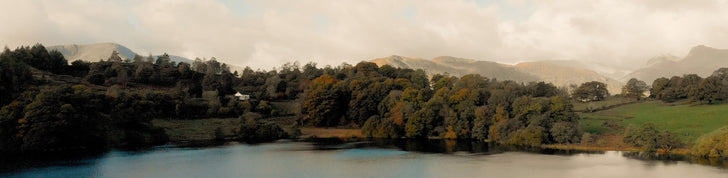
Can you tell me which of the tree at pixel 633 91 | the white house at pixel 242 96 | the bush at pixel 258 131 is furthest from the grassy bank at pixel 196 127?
the tree at pixel 633 91

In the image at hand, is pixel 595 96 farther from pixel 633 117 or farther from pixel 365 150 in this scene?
pixel 365 150

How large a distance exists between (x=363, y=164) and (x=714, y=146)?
3746 cm

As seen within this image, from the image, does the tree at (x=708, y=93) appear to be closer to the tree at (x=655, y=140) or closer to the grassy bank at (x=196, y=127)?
the tree at (x=655, y=140)

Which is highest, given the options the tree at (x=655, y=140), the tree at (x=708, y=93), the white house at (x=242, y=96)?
the tree at (x=708, y=93)

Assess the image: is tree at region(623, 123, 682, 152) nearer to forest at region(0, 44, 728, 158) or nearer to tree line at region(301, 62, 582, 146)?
forest at region(0, 44, 728, 158)

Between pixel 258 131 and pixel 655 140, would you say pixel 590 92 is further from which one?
pixel 258 131

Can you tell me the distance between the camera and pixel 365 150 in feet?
222

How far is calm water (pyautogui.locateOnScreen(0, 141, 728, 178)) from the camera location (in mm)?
45375

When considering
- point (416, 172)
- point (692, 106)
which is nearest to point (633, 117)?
point (692, 106)

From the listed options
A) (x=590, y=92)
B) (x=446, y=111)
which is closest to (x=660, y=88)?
(x=590, y=92)

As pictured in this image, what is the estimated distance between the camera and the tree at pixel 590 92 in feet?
371

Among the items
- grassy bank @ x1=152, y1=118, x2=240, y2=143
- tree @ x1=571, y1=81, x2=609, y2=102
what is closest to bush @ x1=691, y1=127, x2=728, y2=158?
tree @ x1=571, y1=81, x2=609, y2=102

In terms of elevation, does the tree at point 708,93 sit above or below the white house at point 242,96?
above

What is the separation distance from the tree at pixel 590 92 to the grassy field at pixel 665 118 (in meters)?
14.8
